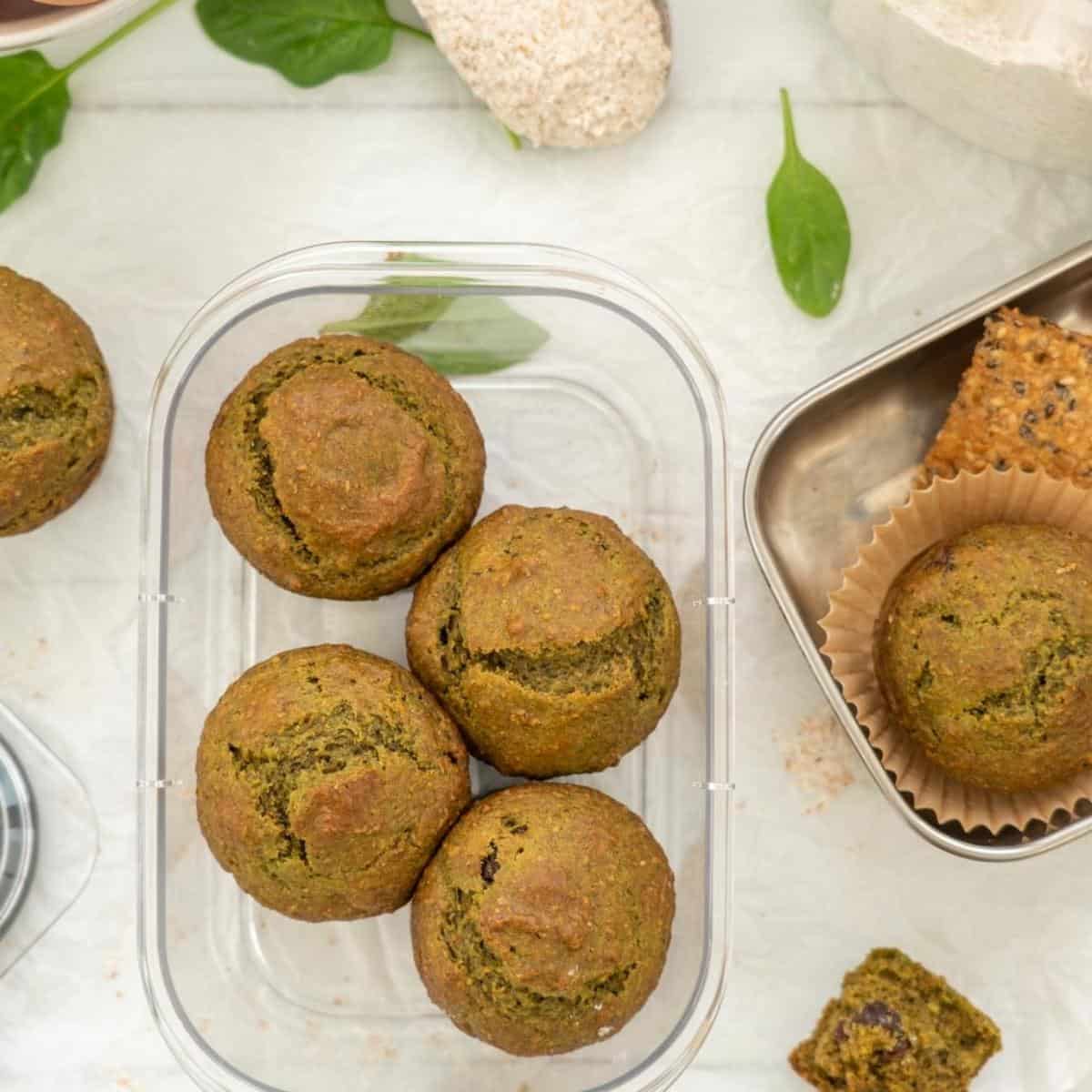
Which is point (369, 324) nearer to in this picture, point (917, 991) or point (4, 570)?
point (4, 570)

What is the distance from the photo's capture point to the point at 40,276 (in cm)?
163

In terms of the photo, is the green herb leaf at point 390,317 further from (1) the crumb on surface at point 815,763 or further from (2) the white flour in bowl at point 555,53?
(1) the crumb on surface at point 815,763

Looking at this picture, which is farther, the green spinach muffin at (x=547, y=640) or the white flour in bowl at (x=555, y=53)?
the white flour in bowl at (x=555, y=53)

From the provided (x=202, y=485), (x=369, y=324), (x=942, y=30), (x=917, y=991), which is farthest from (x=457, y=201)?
(x=917, y=991)

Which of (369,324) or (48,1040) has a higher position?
(369,324)

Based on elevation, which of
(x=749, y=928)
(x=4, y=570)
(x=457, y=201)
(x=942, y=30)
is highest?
(x=942, y=30)

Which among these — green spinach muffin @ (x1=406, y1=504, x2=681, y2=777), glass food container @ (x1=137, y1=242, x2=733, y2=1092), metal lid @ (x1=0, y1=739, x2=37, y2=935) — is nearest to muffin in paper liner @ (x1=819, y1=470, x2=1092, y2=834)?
glass food container @ (x1=137, y1=242, x2=733, y2=1092)

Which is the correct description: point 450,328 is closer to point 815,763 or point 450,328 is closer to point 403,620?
point 403,620

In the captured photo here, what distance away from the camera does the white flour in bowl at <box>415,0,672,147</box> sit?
1.55 meters

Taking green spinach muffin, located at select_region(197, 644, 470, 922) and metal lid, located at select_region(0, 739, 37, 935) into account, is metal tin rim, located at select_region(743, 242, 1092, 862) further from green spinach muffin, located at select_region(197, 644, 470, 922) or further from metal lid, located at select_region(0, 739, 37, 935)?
metal lid, located at select_region(0, 739, 37, 935)

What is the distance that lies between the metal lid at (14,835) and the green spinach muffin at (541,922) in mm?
523

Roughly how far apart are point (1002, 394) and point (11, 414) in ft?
3.45

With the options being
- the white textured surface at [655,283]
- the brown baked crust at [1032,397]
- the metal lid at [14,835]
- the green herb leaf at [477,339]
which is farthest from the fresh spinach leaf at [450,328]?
the metal lid at [14,835]

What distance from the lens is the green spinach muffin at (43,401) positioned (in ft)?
4.52
